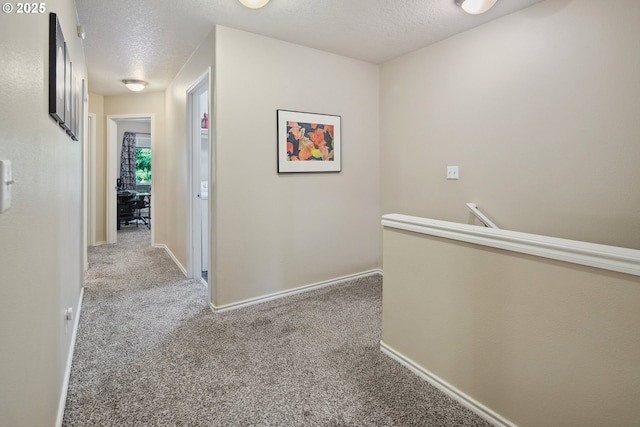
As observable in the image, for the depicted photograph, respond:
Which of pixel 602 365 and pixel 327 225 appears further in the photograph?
pixel 327 225

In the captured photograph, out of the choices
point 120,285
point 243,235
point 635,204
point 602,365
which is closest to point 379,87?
point 243,235

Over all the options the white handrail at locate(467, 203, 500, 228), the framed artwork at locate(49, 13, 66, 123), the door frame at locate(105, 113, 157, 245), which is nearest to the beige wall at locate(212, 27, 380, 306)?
the white handrail at locate(467, 203, 500, 228)

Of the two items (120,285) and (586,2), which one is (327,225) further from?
(586,2)

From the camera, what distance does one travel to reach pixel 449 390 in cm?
174

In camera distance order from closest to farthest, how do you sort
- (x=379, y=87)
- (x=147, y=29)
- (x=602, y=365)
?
1. (x=602, y=365)
2. (x=147, y=29)
3. (x=379, y=87)

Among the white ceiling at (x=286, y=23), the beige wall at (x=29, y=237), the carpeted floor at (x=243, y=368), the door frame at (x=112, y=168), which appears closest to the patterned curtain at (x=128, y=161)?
the door frame at (x=112, y=168)

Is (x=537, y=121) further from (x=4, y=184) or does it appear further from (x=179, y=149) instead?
(x=179, y=149)

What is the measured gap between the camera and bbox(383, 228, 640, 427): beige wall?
1.18 m

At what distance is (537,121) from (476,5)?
893 mm

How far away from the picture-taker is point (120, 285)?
11.4ft

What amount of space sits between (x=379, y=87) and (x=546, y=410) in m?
3.20

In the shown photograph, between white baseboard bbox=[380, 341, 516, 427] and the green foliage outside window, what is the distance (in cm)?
786

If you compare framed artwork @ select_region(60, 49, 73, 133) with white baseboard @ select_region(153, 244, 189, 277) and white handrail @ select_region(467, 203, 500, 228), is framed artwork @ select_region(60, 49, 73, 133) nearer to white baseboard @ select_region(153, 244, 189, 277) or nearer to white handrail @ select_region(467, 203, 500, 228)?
white baseboard @ select_region(153, 244, 189, 277)

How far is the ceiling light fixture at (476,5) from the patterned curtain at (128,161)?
7641mm
